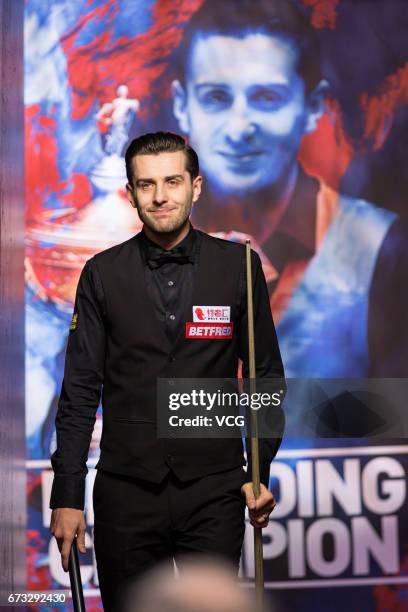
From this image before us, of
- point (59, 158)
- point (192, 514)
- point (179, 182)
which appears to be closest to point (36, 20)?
point (59, 158)

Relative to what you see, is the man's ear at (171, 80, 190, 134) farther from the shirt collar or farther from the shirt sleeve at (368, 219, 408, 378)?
the shirt collar

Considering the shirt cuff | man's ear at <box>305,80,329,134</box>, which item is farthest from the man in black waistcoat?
man's ear at <box>305,80,329,134</box>

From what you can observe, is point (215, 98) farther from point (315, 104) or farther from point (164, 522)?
point (164, 522)

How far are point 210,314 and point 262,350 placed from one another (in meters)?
0.14

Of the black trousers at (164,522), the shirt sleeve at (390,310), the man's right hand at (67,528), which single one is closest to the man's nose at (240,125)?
the shirt sleeve at (390,310)

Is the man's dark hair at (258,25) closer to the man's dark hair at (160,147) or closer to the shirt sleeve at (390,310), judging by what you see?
the shirt sleeve at (390,310)

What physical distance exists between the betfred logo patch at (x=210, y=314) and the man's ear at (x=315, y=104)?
1.48 meters

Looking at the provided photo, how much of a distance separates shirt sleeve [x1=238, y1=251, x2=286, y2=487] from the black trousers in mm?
88

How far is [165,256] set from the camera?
219 centimetres

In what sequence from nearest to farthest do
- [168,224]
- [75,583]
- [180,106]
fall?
1. [75,583]
2. [168,224]
3. [180,106]

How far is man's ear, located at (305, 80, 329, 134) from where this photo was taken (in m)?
3.47

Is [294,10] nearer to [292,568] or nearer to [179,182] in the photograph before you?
[179,182]

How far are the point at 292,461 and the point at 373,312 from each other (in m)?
0.59

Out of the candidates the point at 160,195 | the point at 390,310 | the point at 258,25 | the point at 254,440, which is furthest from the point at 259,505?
the point at 258,25
